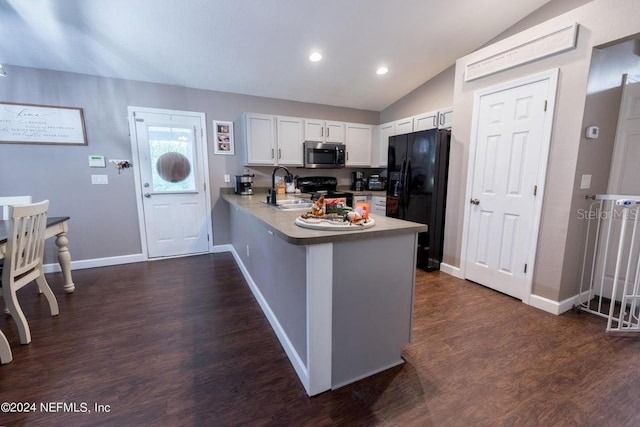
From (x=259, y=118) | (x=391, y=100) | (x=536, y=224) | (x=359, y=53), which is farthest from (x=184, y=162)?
(x=536, y=224)

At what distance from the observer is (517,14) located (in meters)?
2.75

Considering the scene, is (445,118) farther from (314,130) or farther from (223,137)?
(223,137)

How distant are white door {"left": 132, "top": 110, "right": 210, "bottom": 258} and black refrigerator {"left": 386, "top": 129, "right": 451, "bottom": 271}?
283cm

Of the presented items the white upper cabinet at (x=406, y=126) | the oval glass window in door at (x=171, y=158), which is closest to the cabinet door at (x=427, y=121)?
the white upper cabinet at (x=406, y=126)

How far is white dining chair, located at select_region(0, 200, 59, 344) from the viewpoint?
1.79 meters

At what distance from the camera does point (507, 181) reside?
2584mm

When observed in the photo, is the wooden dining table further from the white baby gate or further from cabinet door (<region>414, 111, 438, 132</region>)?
the white baby gate

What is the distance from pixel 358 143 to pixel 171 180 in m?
2.98

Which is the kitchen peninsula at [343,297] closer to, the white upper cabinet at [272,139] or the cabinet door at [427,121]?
the white upper cabinet at [272,139]

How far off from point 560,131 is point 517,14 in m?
1.49

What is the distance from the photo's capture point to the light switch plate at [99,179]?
3320mm

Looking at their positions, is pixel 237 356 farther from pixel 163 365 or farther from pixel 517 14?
pixel 517 14

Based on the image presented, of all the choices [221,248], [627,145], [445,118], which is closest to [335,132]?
[445,118]

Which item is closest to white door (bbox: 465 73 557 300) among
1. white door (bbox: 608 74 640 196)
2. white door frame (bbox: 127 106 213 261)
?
white door (bbox: 608 74 640 196)
